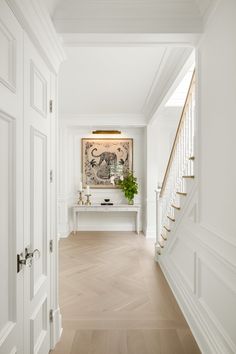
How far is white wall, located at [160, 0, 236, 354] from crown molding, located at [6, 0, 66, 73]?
1152 mm

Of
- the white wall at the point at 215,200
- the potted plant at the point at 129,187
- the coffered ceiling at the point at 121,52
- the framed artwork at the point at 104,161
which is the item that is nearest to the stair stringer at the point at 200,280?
the white wall at the point at 215,200

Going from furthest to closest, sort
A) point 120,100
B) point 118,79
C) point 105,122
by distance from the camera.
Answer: point 105,122 → point 120,100 → point 118,79

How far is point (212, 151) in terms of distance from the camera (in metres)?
1.92

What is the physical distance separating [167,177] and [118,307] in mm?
1917

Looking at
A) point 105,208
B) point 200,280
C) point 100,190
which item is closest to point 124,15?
point 200,280

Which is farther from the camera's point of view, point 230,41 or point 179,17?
point 179,17

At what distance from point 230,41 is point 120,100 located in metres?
3.41

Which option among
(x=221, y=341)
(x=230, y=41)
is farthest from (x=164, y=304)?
(x=230, y=41)

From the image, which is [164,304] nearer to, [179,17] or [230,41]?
[230,41]

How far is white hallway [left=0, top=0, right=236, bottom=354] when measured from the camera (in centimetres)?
139

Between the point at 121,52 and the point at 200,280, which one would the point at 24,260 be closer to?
the point at 200,280

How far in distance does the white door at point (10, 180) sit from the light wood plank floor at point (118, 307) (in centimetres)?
96

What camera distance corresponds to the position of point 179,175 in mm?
3359

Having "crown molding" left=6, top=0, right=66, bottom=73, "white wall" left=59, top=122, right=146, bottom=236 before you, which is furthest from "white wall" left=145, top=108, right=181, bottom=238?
"crown molding" left=6, top=0, right=66, bottom=73
